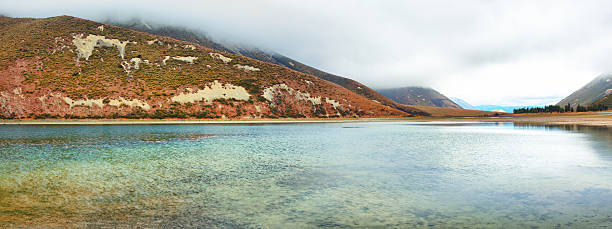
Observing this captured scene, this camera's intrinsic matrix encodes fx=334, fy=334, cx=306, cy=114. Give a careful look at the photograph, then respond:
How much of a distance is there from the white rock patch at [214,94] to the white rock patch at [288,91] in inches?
290

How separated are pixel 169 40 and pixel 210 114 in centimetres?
4448

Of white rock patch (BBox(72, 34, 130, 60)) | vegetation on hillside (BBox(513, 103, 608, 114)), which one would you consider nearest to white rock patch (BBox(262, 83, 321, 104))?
white rock patch (BBox(72, 34, 130, 60))

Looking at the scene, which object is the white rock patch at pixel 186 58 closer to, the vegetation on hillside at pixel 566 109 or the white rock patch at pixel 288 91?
the white rock patch at pixel 288 91

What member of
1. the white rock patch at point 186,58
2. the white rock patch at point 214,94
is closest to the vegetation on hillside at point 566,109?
the white rock patch at point 214,94

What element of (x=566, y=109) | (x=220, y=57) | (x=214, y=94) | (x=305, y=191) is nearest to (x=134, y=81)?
(x=214, y=94)

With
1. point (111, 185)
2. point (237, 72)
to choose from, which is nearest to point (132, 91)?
point (237, 72)

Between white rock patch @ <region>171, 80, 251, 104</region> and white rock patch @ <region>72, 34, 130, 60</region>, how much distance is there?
2702 centimetres

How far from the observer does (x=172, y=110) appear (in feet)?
270

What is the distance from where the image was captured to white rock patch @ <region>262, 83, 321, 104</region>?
340 ft

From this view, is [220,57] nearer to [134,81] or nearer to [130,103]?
[134,81]

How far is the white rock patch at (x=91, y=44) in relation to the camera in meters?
95.7

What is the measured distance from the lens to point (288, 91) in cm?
10988

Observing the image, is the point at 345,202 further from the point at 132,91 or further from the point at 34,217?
the point at 132,91

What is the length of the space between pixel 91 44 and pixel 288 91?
60.7 metres
